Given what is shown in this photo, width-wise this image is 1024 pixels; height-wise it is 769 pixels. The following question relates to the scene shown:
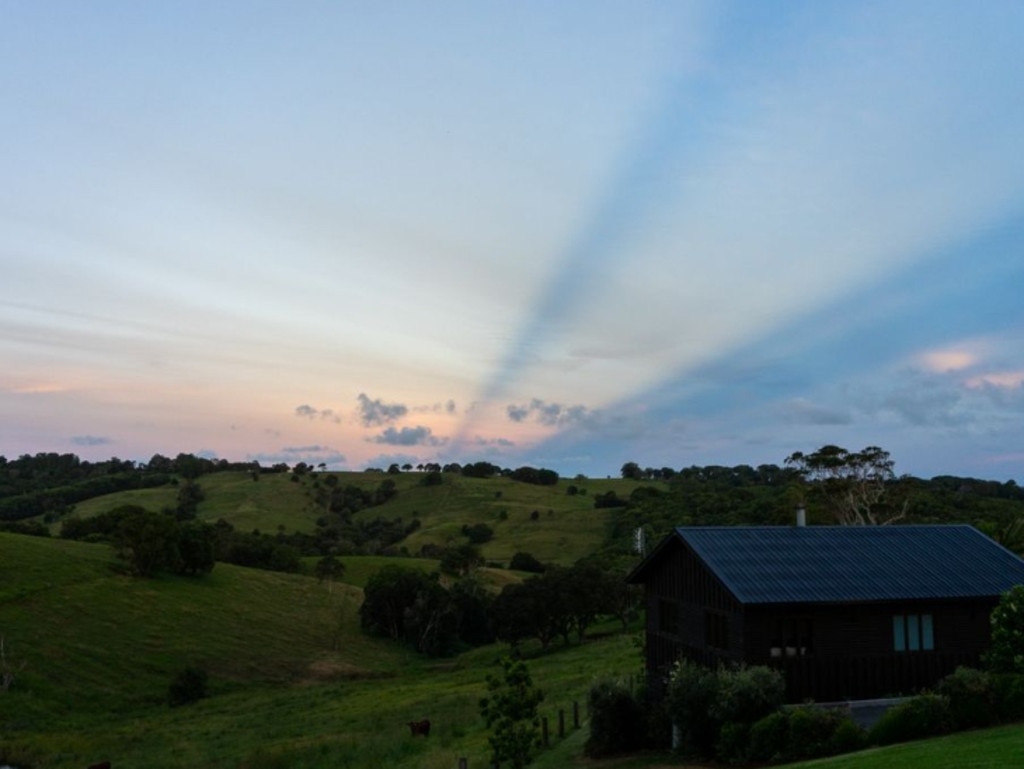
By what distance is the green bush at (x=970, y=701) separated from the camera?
20.5 metres

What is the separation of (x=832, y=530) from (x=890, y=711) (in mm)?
8043

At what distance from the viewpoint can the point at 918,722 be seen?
67.2 ft

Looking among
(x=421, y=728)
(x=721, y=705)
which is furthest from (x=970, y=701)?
(x=421, y=728)

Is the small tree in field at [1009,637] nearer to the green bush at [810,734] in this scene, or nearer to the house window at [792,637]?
the green bush at [810,734]

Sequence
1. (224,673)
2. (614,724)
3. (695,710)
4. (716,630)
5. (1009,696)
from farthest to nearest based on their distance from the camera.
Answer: (224,673), (614,724), (716,630), (695,710), (1009,696)

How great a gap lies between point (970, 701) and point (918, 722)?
4.48ft

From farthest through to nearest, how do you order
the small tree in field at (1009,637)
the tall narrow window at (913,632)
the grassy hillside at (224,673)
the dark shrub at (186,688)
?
the dark shrub at (186,688), the grassy hillside at (224,673), the tall narrow window at (913,632), the small tree in field at (1009,637)

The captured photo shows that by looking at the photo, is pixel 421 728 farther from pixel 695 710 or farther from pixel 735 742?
pixel 735 742

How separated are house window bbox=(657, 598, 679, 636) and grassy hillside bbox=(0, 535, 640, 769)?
23.9 feet

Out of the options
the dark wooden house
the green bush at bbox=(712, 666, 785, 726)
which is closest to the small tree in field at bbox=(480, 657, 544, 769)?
the green bush at bbox=(712, 666, 785, 726)

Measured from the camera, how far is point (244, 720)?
160ft

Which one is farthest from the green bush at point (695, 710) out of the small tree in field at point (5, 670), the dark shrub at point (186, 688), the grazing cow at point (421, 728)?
the small tree in field at point (5, 670)

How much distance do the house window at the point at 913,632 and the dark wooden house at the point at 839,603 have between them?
3 centimetres

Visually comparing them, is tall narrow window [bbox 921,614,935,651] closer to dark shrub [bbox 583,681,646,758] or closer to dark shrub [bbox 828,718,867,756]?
dark shrub [bbox 828,718,867,756]
